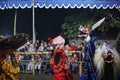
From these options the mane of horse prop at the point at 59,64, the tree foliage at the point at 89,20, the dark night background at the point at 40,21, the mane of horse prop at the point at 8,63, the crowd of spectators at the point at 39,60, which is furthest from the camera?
the dark night background at the point at 40,21

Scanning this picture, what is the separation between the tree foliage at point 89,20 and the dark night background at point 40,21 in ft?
1.71

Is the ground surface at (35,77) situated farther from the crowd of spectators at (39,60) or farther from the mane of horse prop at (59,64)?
the mane of horse prop at (59,64)

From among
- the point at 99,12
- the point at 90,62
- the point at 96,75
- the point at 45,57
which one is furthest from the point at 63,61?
the point at 99,12

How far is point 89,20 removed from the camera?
21875mm

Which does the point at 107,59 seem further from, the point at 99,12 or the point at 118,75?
the point at 99,12

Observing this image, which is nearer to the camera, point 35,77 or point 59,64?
point 59,64

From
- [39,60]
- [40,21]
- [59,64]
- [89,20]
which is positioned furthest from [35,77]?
[40,21]

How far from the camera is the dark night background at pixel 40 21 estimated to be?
75.3ft

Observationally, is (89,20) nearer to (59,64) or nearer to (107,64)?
(59,64)

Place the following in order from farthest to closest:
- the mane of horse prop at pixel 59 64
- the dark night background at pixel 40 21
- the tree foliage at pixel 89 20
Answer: the dark night background at pixel 40 21 < the tree foliage at pixel 89 20 < the mane of horse prop at pixel 59 64

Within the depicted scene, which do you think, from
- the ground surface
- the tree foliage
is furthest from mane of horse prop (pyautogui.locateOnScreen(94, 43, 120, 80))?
the tree foliage

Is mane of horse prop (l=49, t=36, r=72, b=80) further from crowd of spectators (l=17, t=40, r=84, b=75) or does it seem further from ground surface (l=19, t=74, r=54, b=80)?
crowd of spectators (l=17, t=40, r=84, b=75)

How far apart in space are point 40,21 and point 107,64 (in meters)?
13.6

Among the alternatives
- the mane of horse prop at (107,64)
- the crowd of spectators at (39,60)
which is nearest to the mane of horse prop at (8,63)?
the mane of horse prop at (107,64)
